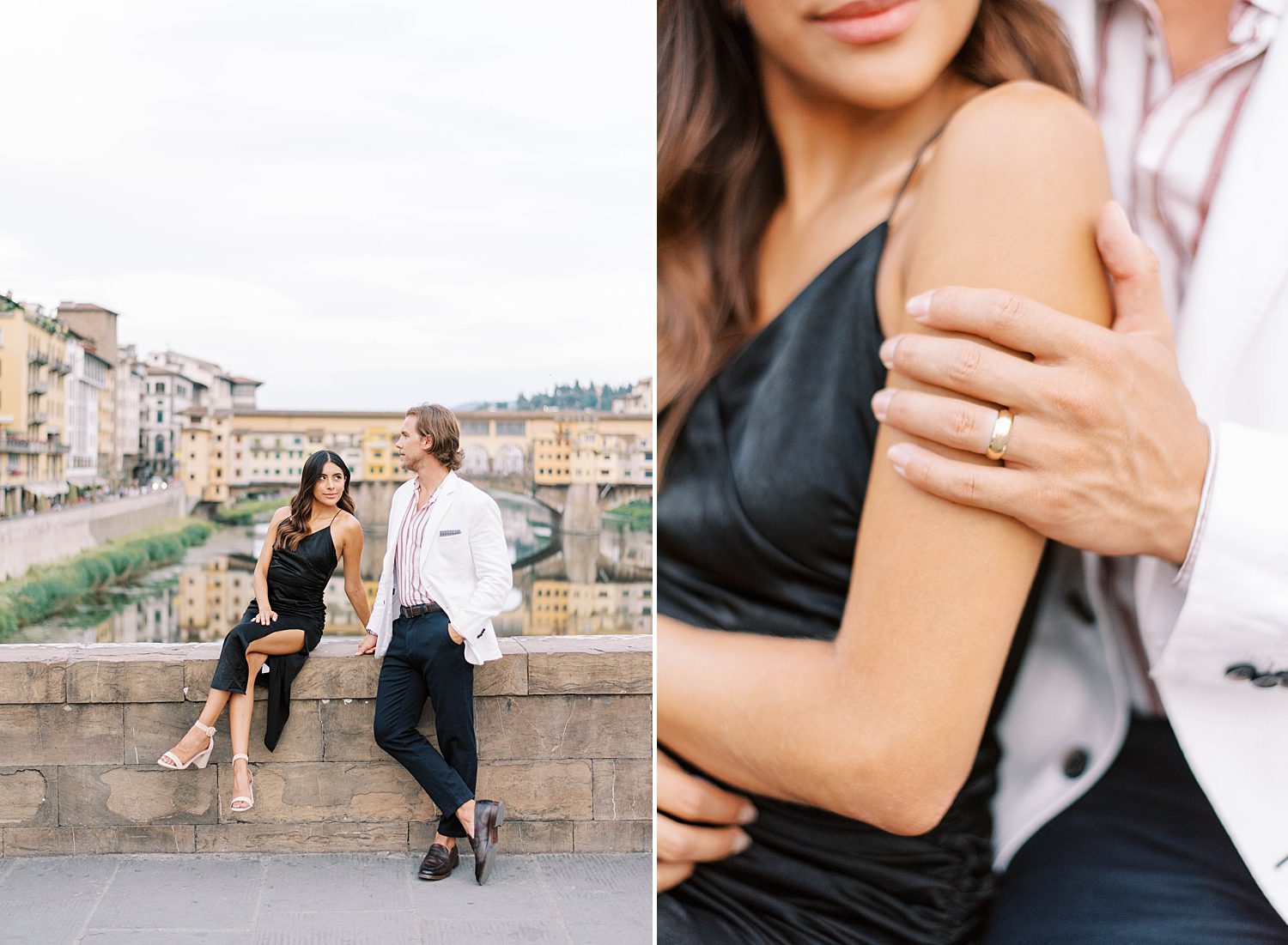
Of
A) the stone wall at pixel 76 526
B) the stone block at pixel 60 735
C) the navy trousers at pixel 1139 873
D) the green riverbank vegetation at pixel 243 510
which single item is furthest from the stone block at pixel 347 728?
the green riverbank vegetation at pixel 243 510

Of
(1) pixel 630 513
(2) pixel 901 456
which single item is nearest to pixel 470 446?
(1) pixel 630 513

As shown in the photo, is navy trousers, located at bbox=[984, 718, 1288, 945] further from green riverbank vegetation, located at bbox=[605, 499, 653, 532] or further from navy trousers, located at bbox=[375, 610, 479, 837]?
green riverbank vegetation, located at bbox=[605, 499, 653, 532]

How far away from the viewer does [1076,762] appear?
3.90 feet

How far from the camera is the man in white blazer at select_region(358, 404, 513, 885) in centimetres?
381

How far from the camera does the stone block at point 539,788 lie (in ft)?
13.7

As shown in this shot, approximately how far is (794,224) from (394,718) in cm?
292

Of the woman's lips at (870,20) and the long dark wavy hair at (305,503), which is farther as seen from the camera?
the long dark wavy hair at (305,503)

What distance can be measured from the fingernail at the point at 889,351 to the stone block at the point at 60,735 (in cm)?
362

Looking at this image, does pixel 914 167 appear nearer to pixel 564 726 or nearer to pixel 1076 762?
→ pixel 1076 762

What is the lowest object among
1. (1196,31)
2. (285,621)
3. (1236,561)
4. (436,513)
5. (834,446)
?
(285,621)

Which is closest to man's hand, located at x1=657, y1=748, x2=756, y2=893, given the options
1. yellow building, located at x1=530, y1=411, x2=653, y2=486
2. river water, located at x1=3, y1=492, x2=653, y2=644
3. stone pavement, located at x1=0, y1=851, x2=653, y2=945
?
stone pavement, located at x1=0, y1=851, x2=653, y2=945

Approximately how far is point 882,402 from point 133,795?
3.72 m

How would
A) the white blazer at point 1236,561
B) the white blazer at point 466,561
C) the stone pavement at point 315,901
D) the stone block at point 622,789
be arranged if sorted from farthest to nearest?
the stone block at point 622,789
the white blazer at point 466,561
the stone pavement at point 315,901
the white blazer at point 1236,561

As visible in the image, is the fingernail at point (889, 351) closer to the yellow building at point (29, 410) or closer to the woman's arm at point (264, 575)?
the woman's arm at point (264, 575)
